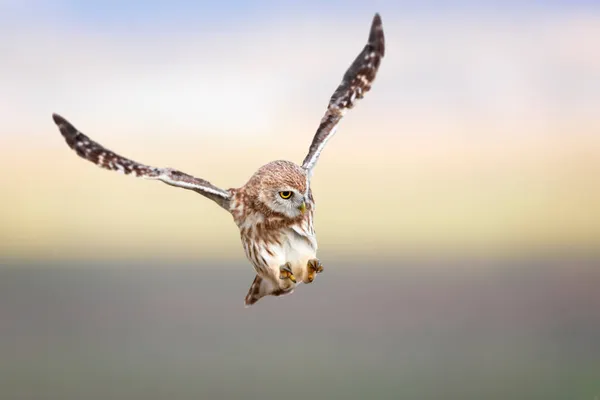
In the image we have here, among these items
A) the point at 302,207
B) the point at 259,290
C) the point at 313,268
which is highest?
the point at 302,207

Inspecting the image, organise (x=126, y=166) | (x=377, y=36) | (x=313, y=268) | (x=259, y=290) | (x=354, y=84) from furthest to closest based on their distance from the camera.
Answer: (x=377, y=36), (x=354, y=84), (x=259, y=290), (x=313, y=268), (x=126, y=166)

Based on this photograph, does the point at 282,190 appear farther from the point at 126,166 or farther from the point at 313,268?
the point at 126,166

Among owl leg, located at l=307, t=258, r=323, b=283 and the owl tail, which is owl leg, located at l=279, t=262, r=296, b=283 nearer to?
owl leg, located at l=307, t=258, r=323, b=283

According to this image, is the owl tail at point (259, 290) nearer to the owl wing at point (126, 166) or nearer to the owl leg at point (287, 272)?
the owl leg at point (287, 272)

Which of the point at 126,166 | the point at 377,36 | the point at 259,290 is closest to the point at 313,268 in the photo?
the point at 259,290

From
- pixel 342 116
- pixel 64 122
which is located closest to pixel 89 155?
pixel 64 122

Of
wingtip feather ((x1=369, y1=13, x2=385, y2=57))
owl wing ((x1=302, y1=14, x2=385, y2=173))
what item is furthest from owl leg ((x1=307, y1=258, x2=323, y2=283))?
wingtip feather ((x1=369, y1=13, x2=385, y2=57))

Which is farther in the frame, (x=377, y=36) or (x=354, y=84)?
(x=377, y=36)
